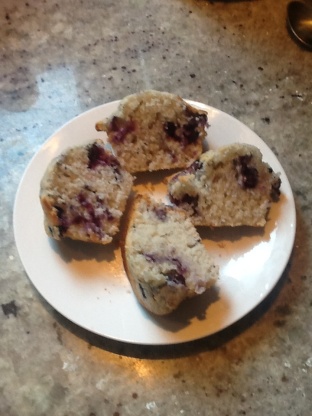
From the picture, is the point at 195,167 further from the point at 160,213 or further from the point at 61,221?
the point at 61,221

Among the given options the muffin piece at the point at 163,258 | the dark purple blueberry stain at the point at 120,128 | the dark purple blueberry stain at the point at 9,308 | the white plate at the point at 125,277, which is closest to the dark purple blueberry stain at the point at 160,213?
the muffin piece at the point at 163,258

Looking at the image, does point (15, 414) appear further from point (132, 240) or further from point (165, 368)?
point (132, 240)

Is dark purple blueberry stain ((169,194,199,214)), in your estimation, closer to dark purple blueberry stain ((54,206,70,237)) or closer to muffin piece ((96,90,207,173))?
muffin piece ((96,90,207,173))

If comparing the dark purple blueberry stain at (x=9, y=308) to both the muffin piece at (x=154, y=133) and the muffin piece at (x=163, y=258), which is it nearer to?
the muffin piece at (x=163, y=258)

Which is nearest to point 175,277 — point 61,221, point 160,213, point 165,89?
point 160,213

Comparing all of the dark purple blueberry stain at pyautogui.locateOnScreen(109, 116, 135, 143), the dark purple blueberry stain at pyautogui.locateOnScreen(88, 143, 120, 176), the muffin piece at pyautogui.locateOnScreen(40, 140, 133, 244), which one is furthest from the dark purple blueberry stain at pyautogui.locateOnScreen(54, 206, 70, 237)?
the dark purple blueberry stain at pyautogui.locateOnScreen(109, 116, 135, 143)

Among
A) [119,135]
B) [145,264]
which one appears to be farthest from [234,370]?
[119,135]
